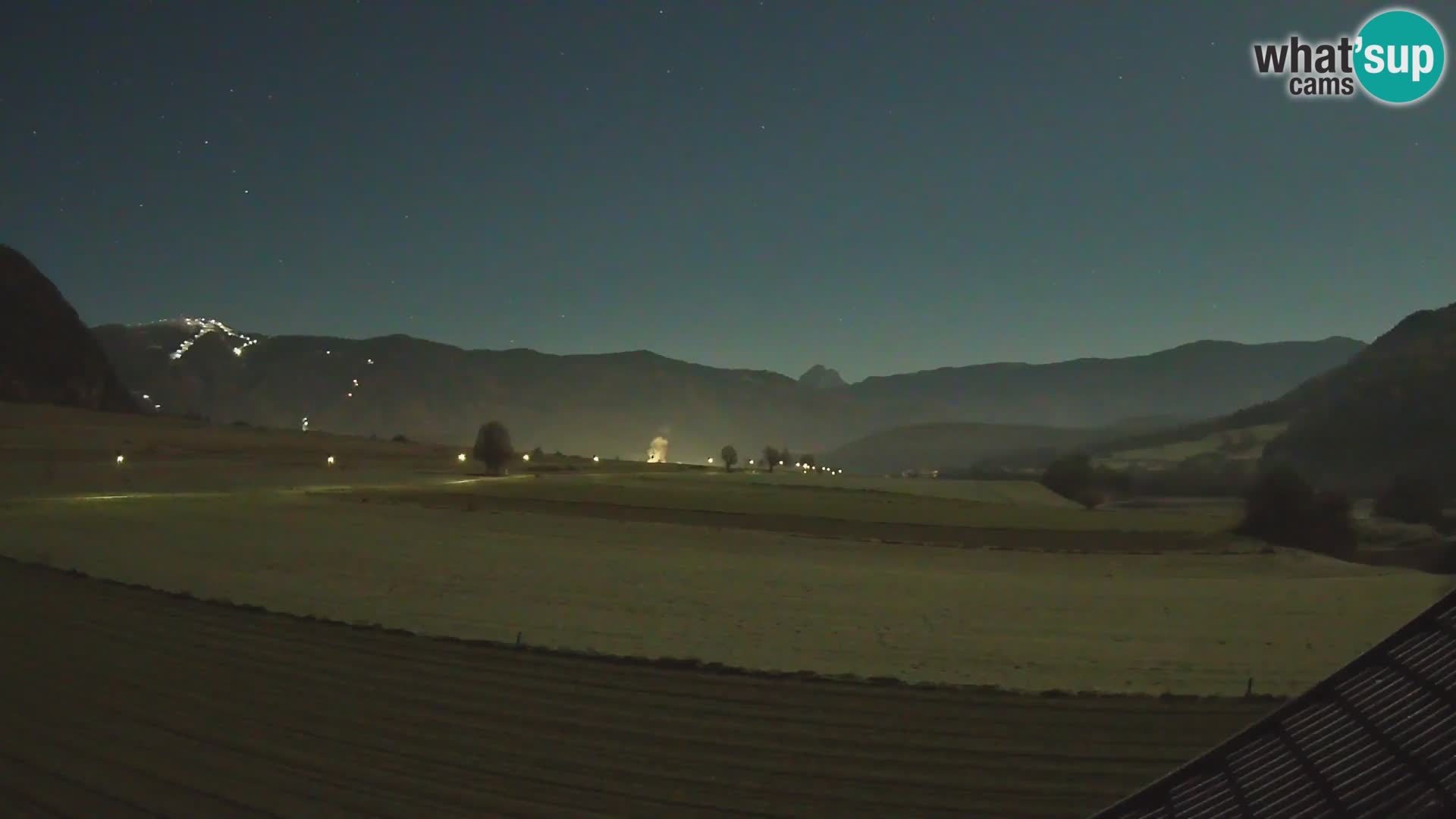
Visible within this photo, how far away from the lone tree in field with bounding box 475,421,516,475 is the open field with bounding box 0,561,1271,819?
219 ft

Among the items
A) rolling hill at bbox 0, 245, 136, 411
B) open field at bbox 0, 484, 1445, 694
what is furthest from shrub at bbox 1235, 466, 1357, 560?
rolling hill at bbox 0, 245, 136, 411

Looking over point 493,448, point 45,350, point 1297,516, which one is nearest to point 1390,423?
point 1297,516

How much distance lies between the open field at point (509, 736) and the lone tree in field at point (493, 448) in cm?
6677

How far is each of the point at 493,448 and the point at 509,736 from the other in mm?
73439

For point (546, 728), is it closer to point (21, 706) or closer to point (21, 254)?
point (21, 706)

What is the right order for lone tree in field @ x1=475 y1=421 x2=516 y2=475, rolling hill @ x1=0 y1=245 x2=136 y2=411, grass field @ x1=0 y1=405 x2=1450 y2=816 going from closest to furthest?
1. grass field @ x1=0 y1=405 x2=1450 y2=816
2. lone tree in field @ x1=475 y1=421 x2=516 y2=475
3. rolling hill @ x1=0 y1=245 x2=136 y2=411

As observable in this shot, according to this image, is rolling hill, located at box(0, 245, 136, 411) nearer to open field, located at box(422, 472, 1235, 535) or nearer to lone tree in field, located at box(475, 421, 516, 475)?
lone tree in field, located at box(475, 421, 516, 475)

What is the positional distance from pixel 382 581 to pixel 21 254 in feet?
459

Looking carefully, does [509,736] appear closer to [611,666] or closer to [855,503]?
[611,666]

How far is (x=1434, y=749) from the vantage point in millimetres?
2879

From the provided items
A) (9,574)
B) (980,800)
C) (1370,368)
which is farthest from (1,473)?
(1370,368)

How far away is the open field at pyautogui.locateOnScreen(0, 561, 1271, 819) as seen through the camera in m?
8.98

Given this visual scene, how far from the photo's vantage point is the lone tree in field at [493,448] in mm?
81875

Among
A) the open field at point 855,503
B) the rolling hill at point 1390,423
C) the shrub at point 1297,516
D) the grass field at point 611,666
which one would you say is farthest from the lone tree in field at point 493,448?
the rolling hill at point 1390,423
